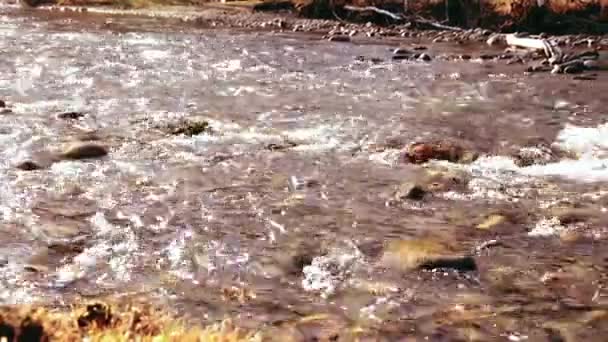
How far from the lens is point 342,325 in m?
4.88

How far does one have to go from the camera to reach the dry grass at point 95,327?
11.5 ft

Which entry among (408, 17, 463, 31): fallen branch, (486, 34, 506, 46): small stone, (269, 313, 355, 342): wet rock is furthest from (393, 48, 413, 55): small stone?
(269, 313, 355, 342): wet rock

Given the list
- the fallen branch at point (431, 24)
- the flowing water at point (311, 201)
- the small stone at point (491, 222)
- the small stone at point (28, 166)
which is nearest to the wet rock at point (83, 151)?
the flowing water at point (311, 201)

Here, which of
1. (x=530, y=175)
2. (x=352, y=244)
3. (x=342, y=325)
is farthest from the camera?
(x=530, y=175)

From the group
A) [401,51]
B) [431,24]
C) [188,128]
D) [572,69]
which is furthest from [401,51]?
[188,128]

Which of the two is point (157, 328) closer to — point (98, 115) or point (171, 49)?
point (98, 115)

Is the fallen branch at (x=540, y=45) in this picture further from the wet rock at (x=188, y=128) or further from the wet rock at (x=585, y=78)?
the wet rock at (x=188, y=128)

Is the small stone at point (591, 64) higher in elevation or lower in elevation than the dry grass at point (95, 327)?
lower

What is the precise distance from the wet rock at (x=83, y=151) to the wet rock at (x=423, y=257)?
4.14 meters

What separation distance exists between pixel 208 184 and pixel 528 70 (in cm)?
927

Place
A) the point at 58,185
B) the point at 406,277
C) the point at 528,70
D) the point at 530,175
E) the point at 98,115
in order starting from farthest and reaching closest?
the point at 528,70 < the point at 98,115 < the point at 530,175 < the point at 58,185 < the point at 406,277

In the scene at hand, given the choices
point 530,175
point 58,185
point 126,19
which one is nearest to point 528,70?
point 530,175

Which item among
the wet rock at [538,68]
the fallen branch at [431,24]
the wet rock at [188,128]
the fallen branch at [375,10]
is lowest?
the wet rock at [188,128]

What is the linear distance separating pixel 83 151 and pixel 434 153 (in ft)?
12.9
